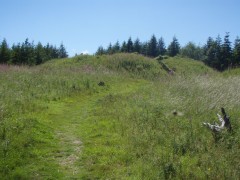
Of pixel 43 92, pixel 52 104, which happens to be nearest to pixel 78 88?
pixel 43 92

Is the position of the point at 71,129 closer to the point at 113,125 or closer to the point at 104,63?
the point at 113,125

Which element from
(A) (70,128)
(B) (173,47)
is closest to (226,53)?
(B) (173,47)

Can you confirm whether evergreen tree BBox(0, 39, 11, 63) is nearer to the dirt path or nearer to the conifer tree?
the conifer tree

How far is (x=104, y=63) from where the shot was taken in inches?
1417

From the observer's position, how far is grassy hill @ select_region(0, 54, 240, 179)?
23.1 ft

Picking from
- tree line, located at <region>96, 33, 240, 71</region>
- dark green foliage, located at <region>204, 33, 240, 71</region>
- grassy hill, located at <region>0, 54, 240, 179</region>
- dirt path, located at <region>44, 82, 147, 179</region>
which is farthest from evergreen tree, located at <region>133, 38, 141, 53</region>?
grassy hill, located at <region>0, 54, 240, 179</region>

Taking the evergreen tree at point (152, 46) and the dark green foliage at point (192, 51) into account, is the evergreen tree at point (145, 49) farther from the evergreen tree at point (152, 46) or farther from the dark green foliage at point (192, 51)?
the dark green foliage at point (192, 51)

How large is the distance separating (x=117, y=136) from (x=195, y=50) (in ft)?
374

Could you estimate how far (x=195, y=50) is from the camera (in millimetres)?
117375

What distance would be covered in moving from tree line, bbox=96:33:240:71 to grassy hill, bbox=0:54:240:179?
36.8m

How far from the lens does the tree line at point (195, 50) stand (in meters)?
63.8

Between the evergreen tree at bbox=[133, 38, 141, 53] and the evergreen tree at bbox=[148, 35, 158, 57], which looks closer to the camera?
the evergreen tree at bbox=[133, 38, 141, 53]

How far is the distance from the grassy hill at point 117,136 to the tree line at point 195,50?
121 ft

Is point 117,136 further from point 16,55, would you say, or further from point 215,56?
point 215,56
